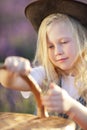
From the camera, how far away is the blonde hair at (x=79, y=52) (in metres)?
0.96

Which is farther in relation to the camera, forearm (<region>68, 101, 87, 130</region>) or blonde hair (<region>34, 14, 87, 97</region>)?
blonde hair (<region>34, 14, 87, 97</region>)

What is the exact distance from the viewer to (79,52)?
979 mm

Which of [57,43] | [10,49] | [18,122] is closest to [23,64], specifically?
[18,122]

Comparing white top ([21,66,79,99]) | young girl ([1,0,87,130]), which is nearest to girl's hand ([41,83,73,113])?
young girl ([1,0,87,130])

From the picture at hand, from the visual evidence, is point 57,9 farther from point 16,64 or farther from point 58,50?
point 16,64

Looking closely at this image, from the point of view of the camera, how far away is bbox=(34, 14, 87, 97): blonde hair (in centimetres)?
96

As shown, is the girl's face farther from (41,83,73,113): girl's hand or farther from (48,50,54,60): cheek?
(41,83,73,113): girl's hand

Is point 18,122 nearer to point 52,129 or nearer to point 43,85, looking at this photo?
point 52,129

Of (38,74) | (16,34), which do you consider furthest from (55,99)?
(16,34)

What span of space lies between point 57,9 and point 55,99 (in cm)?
38

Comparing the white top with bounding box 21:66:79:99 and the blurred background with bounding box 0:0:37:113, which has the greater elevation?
the blurred background with bounding box 0:0:37:113

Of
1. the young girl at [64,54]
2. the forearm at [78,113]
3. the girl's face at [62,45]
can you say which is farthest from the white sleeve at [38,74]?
the forearm at [78,113]

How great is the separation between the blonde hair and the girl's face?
1 centimetres

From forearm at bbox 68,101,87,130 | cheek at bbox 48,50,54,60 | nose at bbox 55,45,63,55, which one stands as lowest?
forearm at bbox 68,101,87,130
